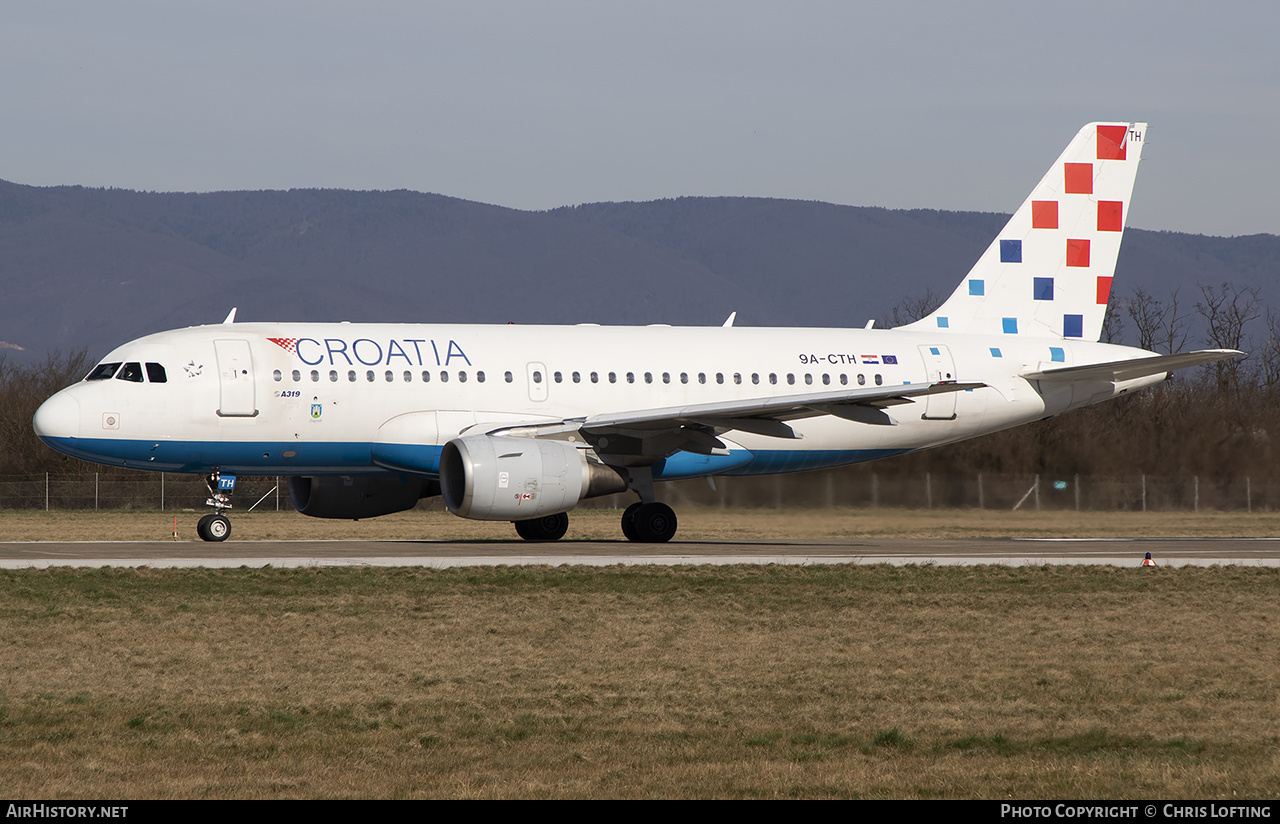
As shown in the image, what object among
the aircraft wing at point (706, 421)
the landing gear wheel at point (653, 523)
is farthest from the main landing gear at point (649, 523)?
the aircraft wing at point (706, 421)

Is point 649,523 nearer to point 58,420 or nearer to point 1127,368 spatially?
point 1127,368

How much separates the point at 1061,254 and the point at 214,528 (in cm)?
1823

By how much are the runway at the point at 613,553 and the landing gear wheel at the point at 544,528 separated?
1240 mm

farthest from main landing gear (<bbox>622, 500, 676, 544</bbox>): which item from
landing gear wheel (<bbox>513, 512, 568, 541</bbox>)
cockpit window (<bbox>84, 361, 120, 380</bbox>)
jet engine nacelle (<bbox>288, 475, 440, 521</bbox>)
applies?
cockpit window (<bbox>84, 361, 120, 380</bbox>)

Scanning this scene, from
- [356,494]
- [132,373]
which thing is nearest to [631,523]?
[356,494]

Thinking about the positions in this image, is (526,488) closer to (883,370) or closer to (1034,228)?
(883,370)

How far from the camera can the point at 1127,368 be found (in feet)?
91.1

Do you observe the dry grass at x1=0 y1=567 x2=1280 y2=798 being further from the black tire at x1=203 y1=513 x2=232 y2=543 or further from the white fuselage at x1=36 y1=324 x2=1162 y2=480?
the black tire at x1=203 y1=513 x2=232 y2=543

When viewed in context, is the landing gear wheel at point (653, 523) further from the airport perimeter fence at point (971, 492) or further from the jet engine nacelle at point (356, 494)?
the jet engine nacelle at point (356, 494)

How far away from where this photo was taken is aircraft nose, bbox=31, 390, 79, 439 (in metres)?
24.1

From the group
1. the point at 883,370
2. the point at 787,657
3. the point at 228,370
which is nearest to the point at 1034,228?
the point at 883,370

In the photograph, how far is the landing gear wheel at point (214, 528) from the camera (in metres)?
25.3

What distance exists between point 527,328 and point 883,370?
713 cm

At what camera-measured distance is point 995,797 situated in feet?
25.8
